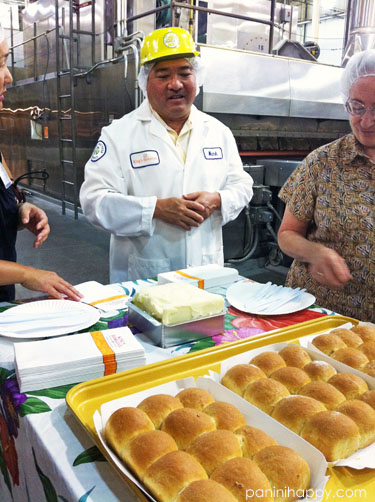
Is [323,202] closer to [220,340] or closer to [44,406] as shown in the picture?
[220,340]

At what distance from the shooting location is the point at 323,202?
5.27ft

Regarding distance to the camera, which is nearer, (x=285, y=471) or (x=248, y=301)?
(x=285, y=471)

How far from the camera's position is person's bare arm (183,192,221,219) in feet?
6.47

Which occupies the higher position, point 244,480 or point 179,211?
point 179,211

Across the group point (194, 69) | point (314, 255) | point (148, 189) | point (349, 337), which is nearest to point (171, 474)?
point (349, 337)

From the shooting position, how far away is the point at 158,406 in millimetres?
737

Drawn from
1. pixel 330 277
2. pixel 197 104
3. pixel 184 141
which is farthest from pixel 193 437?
pixel 197 104

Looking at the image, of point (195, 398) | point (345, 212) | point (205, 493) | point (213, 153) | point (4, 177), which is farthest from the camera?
point (213, 153)

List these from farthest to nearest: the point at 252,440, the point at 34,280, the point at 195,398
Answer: the point at 34,280, the point at 195,398, the point at 252,440

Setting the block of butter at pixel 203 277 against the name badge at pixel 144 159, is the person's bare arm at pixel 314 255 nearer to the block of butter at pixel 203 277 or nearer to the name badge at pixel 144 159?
the block of butter at pixel 203 277

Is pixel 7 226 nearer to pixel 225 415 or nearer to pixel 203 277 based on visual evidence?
pixel 203 277

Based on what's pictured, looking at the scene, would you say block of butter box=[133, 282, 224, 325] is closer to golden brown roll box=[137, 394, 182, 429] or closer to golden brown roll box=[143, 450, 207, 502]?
golden brown roll box=[137, 394, 182, 429]

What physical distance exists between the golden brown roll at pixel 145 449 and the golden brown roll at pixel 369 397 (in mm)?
359

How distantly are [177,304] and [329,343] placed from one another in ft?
1.26
